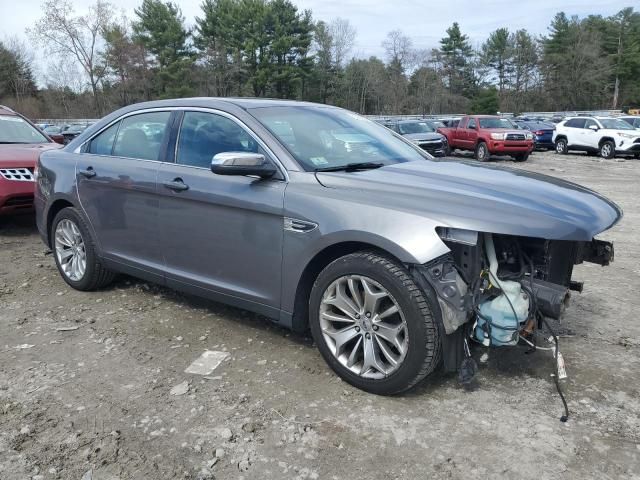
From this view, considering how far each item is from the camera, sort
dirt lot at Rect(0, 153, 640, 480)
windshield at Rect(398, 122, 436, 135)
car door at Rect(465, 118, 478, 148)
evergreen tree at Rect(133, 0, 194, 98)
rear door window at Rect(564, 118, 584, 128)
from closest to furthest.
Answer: dirt lot at Rect(0, 153, 640, 480), windshield at Rect(398, 122, 436, 135), car door at Rect(465, 118, 478, 148), rear door window at Rect(564, 118, 584, 128), evergreen tree at Rect(133, 0, 194, 98)

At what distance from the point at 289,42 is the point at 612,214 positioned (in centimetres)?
5547

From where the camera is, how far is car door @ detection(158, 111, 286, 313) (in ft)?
11.3

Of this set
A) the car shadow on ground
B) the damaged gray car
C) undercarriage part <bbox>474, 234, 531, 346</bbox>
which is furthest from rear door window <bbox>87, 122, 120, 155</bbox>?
the car shadow on ground

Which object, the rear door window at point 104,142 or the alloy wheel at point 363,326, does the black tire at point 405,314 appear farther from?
the rear door window at point 104,142

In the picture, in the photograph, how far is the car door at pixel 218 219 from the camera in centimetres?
345

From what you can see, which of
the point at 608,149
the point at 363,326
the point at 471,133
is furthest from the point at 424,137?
the point at 363,326

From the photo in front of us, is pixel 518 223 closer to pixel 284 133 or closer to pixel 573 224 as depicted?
pixel 573 224

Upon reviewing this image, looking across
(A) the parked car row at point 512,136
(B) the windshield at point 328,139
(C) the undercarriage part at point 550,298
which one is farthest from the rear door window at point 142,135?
(A) the parked car row at point 512,136

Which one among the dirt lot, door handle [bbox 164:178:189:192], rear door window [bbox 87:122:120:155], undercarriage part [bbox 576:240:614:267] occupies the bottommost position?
the dirt lot

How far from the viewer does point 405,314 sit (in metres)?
2.90

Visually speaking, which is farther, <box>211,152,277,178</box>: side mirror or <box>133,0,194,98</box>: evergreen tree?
<box>133,0,194,98</box>: evergreen tree

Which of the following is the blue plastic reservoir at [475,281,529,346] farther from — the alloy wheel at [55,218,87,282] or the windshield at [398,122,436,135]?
the windshield at [398,122,436,135]

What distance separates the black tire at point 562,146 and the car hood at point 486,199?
23.4m

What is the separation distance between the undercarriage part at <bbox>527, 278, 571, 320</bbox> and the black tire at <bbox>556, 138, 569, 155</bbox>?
2402cm
